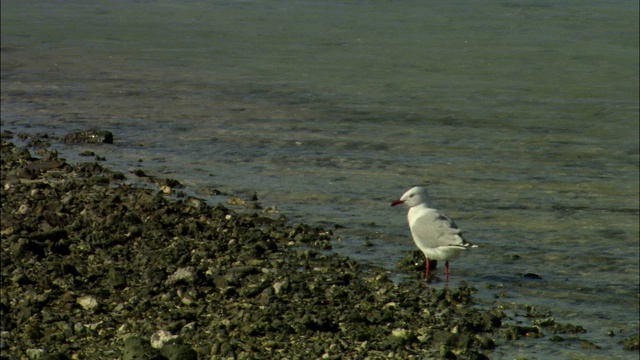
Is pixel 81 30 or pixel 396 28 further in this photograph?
pixel 81 30

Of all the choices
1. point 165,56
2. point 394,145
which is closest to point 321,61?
point 165,56

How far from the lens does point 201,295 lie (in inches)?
372

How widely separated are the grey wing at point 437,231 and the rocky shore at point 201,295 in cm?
39

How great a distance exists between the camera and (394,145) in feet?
55.1

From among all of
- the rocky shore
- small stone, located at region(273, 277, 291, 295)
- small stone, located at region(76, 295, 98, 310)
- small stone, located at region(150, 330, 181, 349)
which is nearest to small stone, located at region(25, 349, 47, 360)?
the rocky shore

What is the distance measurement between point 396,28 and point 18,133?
16372 millimetres

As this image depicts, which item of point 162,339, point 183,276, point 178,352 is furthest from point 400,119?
point 178,352

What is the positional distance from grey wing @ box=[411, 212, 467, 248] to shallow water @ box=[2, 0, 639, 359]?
0.45 m

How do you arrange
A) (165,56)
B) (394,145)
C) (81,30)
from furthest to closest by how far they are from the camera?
(81,30) → (165,56) → (394,145)

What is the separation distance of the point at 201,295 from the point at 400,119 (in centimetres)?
1003

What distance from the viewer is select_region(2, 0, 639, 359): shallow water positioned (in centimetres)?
1144

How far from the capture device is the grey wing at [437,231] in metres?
10.1

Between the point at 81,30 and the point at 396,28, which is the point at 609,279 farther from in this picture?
the point at 81,30

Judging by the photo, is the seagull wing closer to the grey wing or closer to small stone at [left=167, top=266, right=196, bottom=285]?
Result: the grey wing
